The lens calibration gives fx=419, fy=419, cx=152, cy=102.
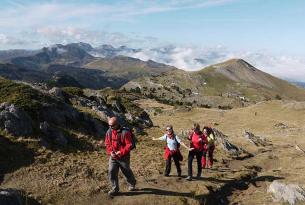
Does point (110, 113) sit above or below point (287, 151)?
above

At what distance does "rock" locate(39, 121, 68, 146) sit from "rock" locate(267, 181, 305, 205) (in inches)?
555

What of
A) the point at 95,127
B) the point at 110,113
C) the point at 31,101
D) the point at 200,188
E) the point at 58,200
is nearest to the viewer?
the point at 58,200

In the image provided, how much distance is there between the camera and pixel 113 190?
21.0m

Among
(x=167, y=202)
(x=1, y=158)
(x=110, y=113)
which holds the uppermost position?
(x=110, y=113)

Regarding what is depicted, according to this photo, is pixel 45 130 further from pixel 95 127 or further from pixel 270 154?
pixel 270 154

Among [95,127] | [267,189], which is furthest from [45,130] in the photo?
[267,189]

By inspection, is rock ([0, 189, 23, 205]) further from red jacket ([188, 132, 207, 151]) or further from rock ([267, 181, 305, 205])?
rock ([267, 181, 305, 205])

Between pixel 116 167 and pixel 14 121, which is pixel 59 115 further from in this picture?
pixel 116 167

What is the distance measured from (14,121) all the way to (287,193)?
17.8 meters

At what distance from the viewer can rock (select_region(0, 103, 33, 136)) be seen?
27.6 m

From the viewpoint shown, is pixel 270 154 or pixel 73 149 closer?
pixel 73 149

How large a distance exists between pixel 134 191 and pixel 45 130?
392 inches

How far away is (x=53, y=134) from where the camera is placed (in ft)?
95.7

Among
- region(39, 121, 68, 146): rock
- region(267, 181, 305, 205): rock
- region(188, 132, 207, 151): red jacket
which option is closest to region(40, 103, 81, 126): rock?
region(39, 121, 68, 146): rock
